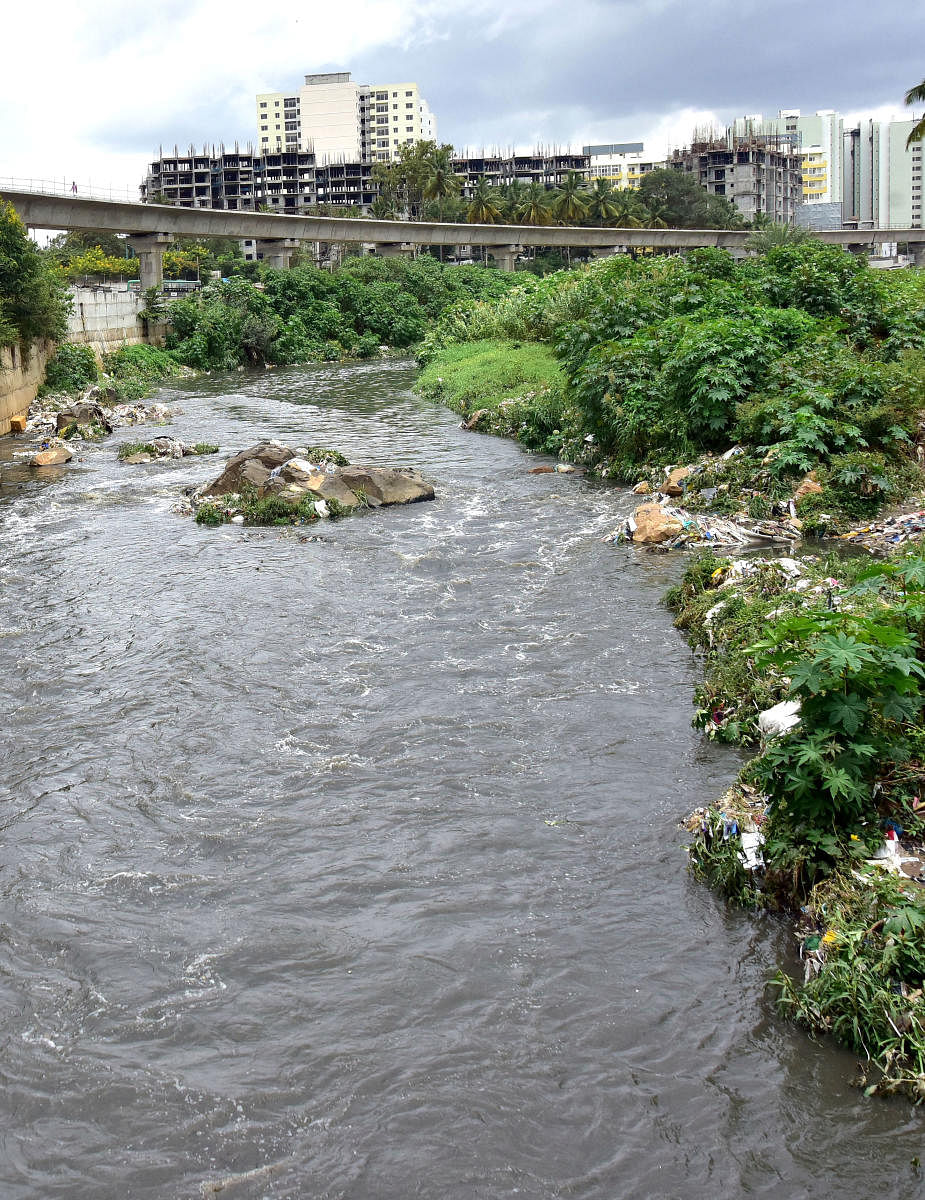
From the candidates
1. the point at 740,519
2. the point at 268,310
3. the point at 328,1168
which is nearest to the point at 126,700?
the point at 328,1168

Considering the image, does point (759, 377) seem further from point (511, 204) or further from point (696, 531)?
point (511, 204)

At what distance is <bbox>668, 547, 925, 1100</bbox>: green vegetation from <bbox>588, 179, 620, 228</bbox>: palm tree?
100880 millimetres

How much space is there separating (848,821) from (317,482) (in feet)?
49.9

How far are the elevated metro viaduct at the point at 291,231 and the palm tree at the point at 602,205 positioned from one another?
3.81m

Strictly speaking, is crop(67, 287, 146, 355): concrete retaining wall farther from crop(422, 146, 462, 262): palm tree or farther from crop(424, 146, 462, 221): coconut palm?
crop(424, 146, 462, 221): coconut palm

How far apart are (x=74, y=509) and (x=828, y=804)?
59.1 ft

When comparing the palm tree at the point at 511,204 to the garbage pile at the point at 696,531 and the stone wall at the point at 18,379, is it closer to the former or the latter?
the stone wall at the point at 18,379

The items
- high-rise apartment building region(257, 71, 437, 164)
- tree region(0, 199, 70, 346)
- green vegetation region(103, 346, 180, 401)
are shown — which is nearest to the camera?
tree region(0, 199, 70, 346)

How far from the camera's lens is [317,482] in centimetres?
2127

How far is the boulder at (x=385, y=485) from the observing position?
69.7 feet

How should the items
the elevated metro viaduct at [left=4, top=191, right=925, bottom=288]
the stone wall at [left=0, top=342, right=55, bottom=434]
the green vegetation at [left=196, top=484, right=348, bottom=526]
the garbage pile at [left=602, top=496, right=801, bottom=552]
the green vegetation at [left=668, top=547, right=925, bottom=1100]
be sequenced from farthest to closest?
the elevated metro viaduct at [left=4, top=191, right=925, bottom=288] → the stone wall at [left=0, top=342, right=55, bottom=434] → the green vegetation at [left=196, top=484, right=348, bottom=526] → the garbage pile at [left=602, top=496, right=801, bottom=552] → the green vegetation at [left=668, top=547, right=925, bottom=1100]

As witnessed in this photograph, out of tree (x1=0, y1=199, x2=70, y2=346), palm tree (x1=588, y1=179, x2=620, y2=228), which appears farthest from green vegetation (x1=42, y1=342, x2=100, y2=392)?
palm tree (x1=588, y1=179, x2=620, y2=228)

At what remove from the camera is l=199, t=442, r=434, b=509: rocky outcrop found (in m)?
20.9

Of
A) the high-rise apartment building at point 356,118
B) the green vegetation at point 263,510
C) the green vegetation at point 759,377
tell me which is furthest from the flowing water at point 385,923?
the high-rise apartment building at point 356,118
